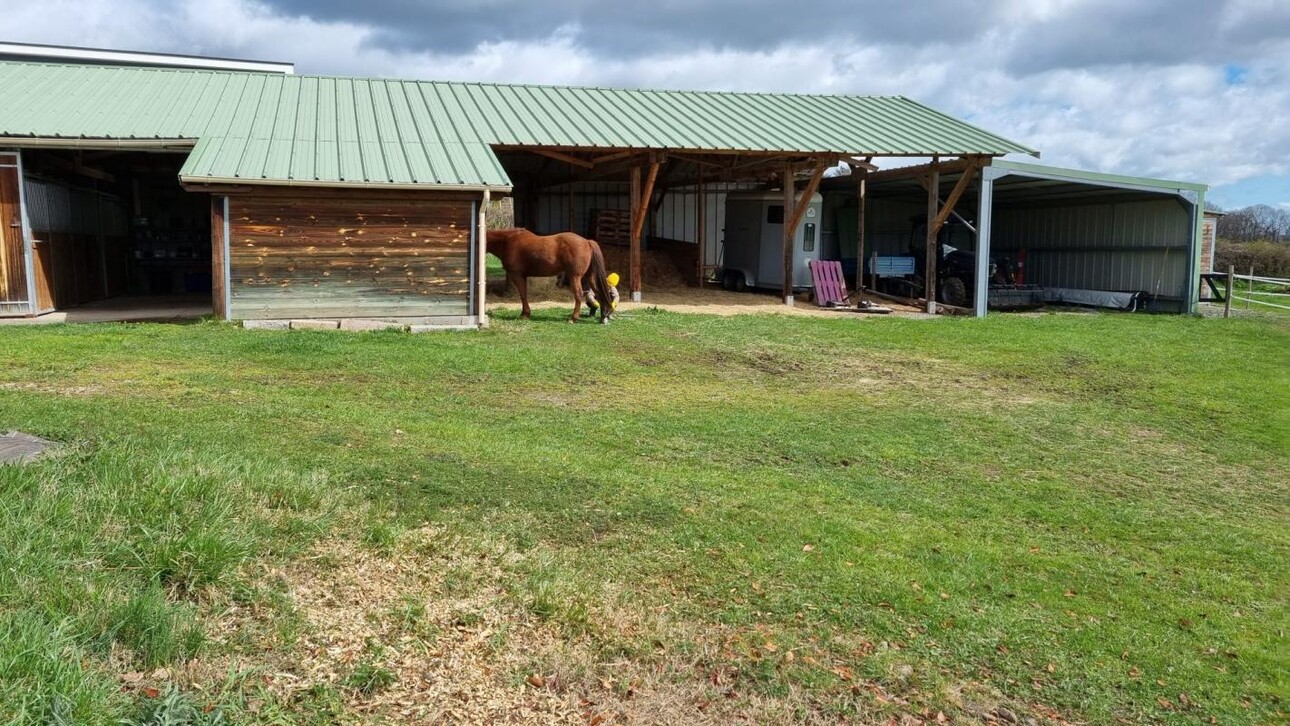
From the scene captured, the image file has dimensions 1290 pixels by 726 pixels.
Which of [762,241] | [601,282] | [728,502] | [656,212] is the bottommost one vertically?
[728,502]

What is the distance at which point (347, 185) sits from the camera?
1350cm

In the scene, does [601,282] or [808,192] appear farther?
[808,192]

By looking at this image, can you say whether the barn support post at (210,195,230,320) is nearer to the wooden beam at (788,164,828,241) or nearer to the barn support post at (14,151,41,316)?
the barn support post at (14,151,41,316)

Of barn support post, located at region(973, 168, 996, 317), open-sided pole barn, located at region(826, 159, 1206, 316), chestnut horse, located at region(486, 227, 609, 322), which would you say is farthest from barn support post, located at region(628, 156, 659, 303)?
barn support post, located at region(973, 168, 996, 317)

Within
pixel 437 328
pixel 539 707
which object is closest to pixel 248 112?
pixel 437 328

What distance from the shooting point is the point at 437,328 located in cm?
1409

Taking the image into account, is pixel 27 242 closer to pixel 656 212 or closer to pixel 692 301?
pixel 692 301

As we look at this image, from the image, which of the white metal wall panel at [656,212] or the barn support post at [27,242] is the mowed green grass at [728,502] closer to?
the barn support post at [27,242]

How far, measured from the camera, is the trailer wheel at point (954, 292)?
21000 mm

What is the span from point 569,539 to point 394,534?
94 centimetres

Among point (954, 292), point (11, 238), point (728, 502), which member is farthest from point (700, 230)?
point (728, 502)

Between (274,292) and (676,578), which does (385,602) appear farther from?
(274,292)

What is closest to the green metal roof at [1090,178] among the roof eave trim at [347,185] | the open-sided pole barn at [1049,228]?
Result: the open-sided pole barn at [1049,228]

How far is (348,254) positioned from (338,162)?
142 centimetres
